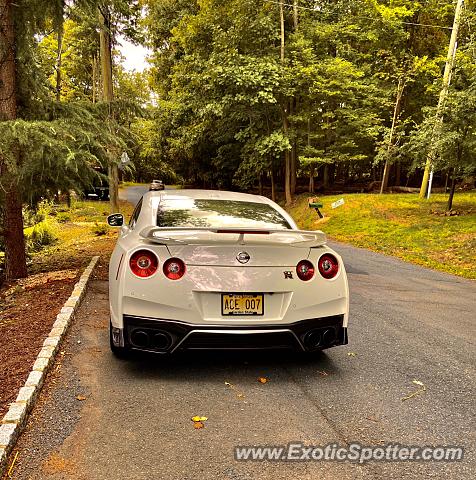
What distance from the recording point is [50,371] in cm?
366

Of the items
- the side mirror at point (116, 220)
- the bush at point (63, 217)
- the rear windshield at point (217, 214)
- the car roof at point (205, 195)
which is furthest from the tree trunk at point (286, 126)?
the rear windshield at point (217, 214)

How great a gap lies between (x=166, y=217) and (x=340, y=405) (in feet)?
7.42

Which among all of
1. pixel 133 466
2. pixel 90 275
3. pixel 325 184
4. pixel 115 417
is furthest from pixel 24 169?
pixel 325 184

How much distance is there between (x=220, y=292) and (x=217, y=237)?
442 millimetres

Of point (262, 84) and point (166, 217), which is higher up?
point (262, 84)

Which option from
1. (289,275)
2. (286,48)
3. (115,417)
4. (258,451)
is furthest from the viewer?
(286,48)

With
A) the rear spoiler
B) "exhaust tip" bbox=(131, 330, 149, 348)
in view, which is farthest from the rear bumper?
the rear spoiler

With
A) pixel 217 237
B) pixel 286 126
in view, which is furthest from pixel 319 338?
pixel 286 126

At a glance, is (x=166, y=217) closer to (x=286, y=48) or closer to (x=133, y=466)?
(x=133, y=466)

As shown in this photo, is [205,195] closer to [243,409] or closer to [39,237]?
[243,409]

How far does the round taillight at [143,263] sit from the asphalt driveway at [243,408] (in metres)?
0.92

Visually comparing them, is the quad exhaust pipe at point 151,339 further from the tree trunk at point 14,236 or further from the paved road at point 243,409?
the tree trunk at point 14,236

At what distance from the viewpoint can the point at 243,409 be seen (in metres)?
3.15

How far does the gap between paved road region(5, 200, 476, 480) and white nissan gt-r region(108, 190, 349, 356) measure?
1.18 ft
